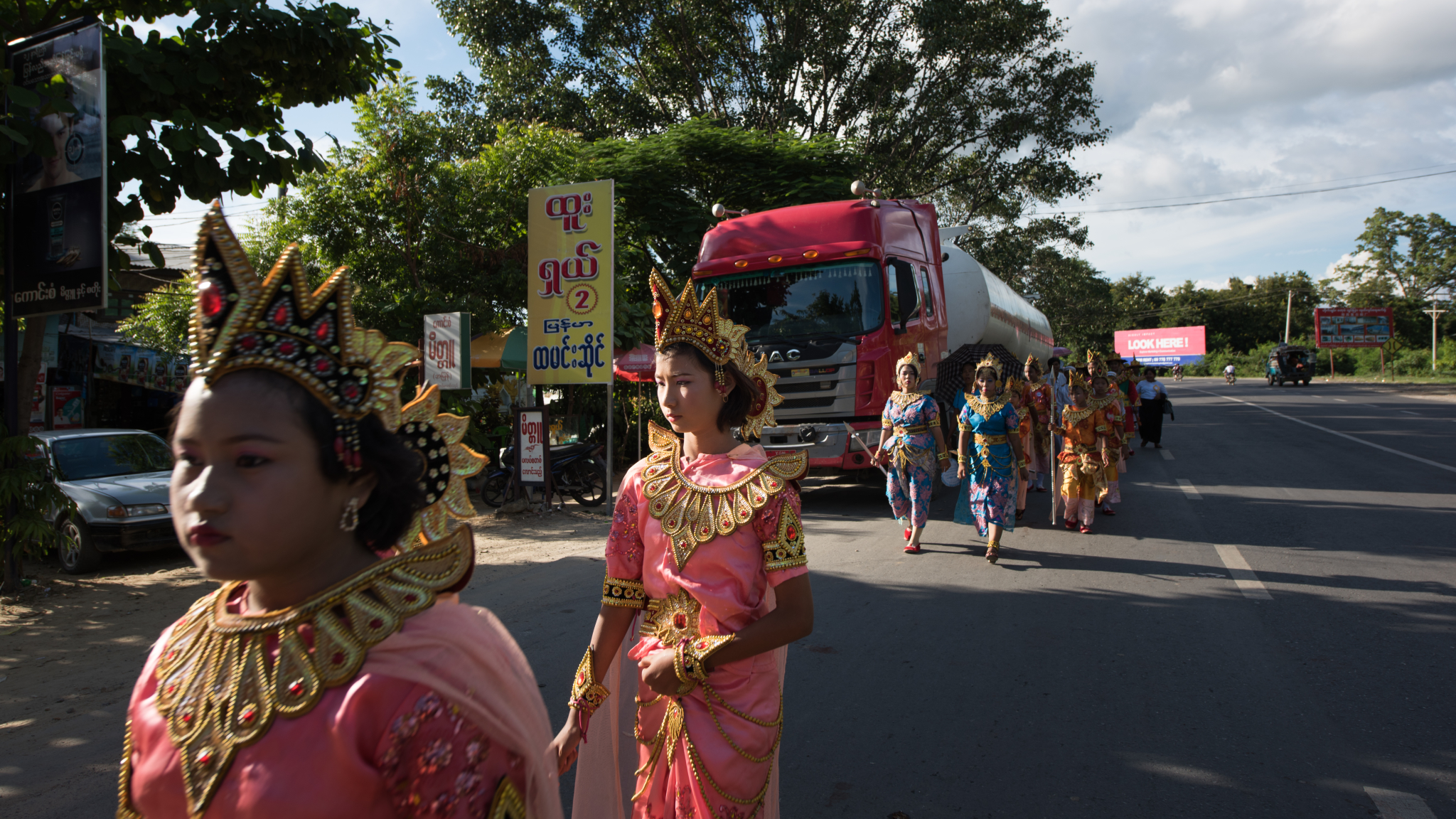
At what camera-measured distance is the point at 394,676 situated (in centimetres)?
111

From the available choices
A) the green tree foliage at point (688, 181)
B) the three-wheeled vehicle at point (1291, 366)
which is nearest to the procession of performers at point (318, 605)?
the green tree foliage at point (688, 181)

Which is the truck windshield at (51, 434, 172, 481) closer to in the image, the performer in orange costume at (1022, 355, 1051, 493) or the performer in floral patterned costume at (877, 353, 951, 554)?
the performer in floral patterned costume at (877, 353, 951, 554)

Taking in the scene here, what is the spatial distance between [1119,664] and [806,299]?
6662 millimetres

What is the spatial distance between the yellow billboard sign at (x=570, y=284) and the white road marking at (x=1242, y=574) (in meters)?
6.96

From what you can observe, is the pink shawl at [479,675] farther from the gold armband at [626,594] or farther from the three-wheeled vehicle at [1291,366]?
the three-wheeled vehicle at [1291,366]

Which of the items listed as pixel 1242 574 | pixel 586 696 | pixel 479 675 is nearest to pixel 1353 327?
pixel 1242 574

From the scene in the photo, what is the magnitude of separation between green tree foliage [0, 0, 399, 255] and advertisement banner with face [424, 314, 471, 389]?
3.01 m

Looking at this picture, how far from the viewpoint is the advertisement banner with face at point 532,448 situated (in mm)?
11047

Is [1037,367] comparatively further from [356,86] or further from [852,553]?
[356,86]

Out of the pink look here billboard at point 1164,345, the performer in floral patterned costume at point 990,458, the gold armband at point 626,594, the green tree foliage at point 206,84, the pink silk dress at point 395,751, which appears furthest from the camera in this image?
the pink look here billboard at point 1164,345

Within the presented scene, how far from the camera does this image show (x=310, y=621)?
1179 millimetres

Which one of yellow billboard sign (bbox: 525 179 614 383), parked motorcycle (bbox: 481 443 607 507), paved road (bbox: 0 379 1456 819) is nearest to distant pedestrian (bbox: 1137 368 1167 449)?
paved road (bbox: 0 379 1456 819)

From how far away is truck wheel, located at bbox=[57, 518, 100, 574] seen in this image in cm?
827

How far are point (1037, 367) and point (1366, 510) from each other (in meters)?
4.18
